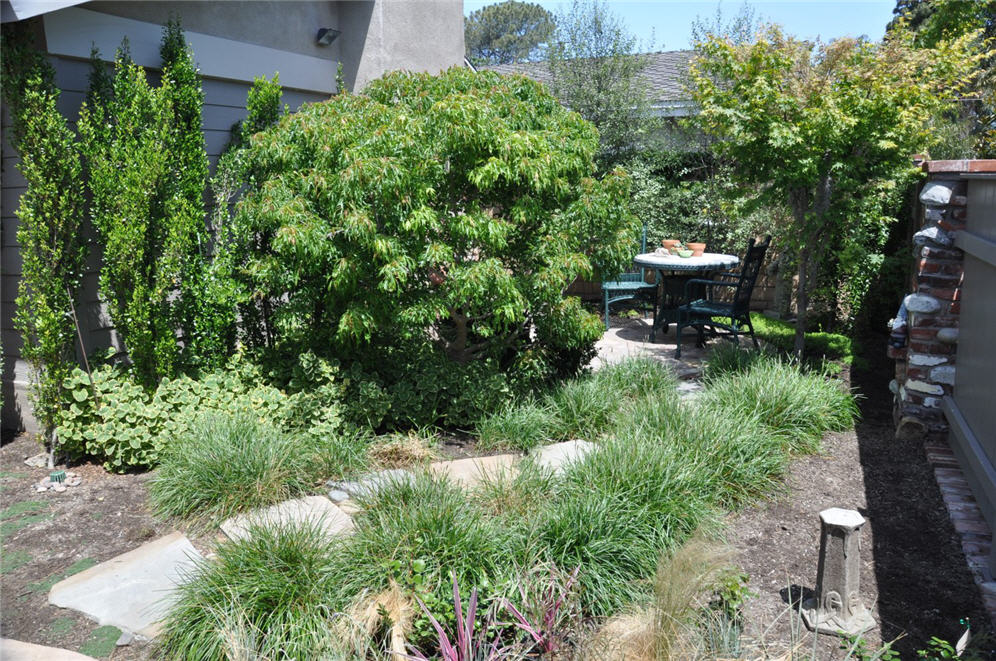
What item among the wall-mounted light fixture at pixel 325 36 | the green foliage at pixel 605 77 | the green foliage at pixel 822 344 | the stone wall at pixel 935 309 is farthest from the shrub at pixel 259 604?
the green foliage at pixel 605 77

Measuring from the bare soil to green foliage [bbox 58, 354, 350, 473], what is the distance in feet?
8.44

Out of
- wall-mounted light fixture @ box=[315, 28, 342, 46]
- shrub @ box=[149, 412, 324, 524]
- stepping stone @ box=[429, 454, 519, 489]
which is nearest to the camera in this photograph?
shrub @ box=[149, 412, 324, 524]

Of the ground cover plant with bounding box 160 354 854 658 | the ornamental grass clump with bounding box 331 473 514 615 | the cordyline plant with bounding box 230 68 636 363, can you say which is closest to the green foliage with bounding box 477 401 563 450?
the ground cover plant with bounding box 160 354 854 658

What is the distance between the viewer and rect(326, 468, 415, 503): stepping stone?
159 inches

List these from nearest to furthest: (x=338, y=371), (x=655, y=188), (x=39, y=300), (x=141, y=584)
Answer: (x=141, y=584)
(x=39, y=300)
(x=338, y=371)
(x=655, y=188)

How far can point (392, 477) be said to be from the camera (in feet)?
13.4

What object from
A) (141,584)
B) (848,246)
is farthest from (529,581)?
(848,246)

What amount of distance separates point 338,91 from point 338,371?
337 centimetres

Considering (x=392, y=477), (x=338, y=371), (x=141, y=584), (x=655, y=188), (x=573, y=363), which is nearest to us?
(x=141, y=584)

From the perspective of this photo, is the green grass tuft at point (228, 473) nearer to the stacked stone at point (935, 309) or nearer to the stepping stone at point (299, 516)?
the stepping stone at point (299, 516)

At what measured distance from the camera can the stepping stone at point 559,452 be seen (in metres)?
4.67

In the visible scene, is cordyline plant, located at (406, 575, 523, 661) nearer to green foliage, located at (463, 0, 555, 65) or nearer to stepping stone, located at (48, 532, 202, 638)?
stepping stone, located at (48, 532, 202, 638)

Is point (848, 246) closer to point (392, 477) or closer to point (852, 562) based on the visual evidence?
point (852, 562)

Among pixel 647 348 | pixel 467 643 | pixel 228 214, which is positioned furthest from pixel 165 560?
pixel 647 348
